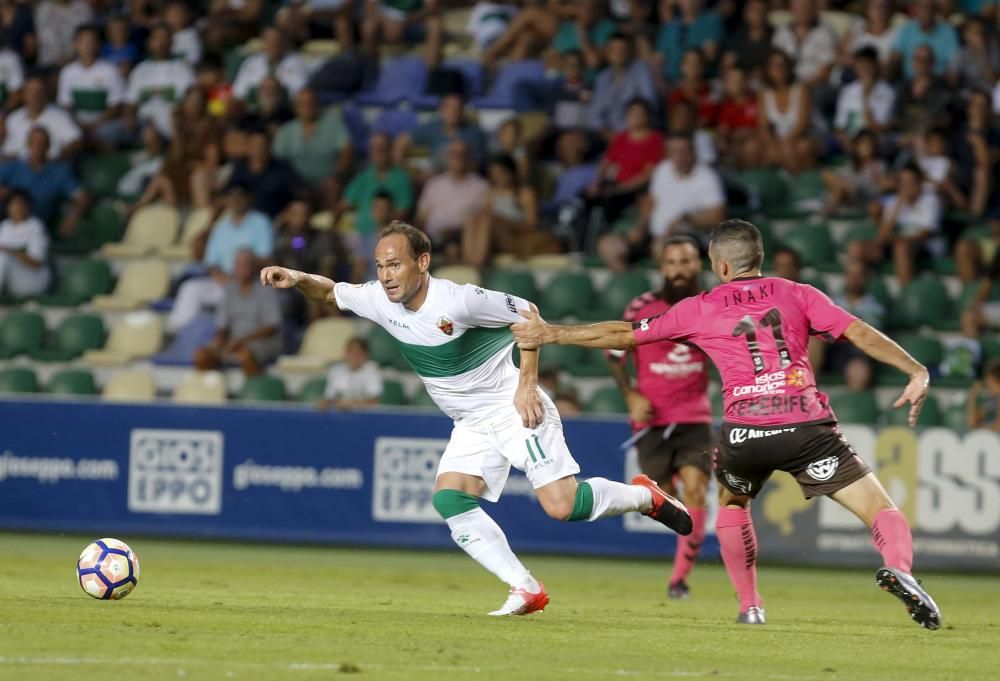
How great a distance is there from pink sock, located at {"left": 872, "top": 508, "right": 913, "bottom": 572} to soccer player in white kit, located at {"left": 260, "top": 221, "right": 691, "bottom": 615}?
4.88 ft

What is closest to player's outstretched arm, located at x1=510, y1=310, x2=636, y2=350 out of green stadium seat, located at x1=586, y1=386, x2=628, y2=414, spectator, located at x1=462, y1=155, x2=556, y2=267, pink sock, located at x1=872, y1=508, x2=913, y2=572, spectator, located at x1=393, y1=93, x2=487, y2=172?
pink sock, located at x1=872, y1=508, x2=913, y2=572

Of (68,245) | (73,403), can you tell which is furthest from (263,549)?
(68,245)

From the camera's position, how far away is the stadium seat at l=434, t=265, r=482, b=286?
18641mm

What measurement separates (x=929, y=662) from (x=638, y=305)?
476cm

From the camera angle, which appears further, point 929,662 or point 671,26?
point 671,26

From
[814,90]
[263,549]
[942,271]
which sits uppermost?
[814,90]

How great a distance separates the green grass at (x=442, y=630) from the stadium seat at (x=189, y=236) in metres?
7.04

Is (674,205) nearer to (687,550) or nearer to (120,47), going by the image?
(687,550)

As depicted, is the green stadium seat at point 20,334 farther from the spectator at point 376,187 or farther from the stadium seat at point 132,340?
the spectator at point 376,187

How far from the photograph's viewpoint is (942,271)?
18359 mm

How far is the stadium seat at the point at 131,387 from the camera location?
18.5 meters

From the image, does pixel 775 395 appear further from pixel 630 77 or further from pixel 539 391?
pixel 630 77

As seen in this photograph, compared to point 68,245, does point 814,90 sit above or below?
above

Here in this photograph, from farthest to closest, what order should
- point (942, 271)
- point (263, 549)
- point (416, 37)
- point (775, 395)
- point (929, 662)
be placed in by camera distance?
point (416, 37), point (942, 271), point (263, 549), point (775, 395), point (929, 662)
